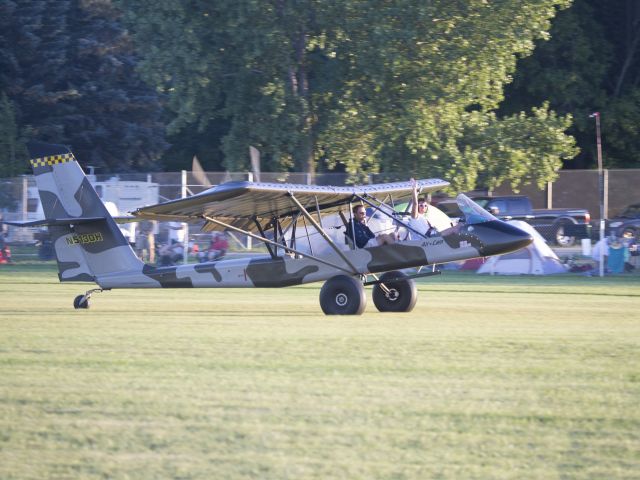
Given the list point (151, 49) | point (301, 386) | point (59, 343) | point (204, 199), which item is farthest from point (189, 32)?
point (301, 386)

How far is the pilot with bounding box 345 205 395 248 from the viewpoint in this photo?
1617 centimetres

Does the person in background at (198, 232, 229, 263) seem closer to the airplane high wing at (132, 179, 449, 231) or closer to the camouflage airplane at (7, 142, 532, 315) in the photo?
the airplane high wing at (132, 179, 449, 231)

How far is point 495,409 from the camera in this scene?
7855 millimetres

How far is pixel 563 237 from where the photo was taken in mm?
31031

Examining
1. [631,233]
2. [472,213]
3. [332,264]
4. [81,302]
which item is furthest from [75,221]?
[631,233]

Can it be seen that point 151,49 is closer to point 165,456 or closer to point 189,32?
point 189,32

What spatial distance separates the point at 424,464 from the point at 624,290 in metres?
17.0

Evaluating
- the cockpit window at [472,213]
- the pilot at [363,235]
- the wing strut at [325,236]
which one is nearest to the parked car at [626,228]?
the cockpit window at [472,213]

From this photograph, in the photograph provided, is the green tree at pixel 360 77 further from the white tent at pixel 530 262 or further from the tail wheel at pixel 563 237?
the white tent at pixel 530 262

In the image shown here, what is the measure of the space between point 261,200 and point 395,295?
261 centimetres

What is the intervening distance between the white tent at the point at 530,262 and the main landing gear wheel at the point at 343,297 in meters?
13.3

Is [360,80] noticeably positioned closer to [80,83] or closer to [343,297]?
[343,297]

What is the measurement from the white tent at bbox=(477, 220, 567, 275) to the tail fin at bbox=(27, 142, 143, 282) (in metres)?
13.5

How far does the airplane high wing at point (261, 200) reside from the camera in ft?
49.1
